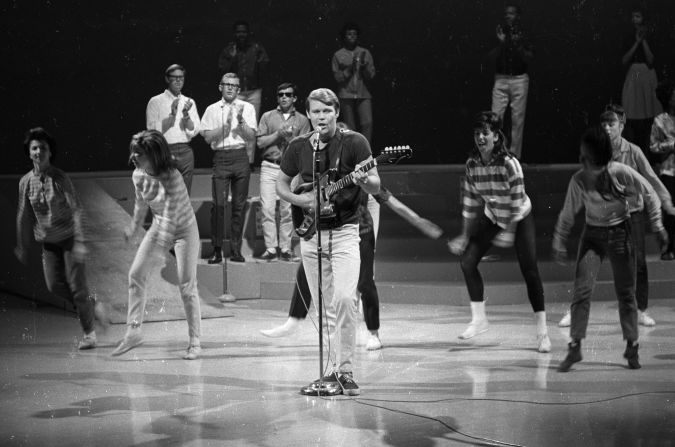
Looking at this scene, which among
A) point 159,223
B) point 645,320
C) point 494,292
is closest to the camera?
point 159,223

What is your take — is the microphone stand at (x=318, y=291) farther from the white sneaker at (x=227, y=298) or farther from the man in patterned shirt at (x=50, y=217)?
the white sneaker at (x=227, y=298)

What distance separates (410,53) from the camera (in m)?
13.6

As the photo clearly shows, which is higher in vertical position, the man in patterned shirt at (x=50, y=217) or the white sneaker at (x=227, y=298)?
the man in patterned shirt at (x=50, y=217)

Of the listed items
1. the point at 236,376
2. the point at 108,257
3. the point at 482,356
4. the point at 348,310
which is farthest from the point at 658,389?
the point at 108,257

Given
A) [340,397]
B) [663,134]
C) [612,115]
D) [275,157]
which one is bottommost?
[340,397]

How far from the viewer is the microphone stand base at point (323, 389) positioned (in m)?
5.91

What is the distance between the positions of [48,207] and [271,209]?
2918 mm

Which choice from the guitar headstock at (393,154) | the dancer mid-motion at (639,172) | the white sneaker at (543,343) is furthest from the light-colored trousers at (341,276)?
the dancer mid-motion at (639,172)

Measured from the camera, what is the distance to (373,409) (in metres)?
5.63

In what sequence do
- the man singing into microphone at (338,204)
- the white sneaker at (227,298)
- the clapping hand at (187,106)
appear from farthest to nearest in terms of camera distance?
the clapping hand at (187,106) < the white sneaker at (227,298) < the man singing into microphone at (338,204)

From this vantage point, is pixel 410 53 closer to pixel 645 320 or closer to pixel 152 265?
pixel 645 320

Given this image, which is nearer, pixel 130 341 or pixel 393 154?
pixel 393 154

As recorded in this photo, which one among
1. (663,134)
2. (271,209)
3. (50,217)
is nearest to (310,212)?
(50,217)

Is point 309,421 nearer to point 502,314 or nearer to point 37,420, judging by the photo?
point 37,420
